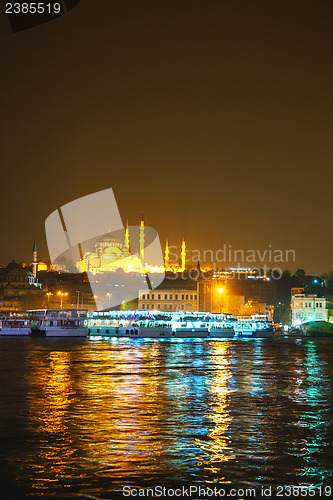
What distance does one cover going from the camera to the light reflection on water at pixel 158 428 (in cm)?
973

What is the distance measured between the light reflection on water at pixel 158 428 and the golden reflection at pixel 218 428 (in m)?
0.02

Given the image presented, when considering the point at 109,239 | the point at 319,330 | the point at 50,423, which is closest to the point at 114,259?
A: the point at 109,239

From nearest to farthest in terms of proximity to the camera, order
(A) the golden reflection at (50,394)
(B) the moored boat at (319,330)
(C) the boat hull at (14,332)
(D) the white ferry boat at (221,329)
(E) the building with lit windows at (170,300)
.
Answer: (A) the golden reflection at (50,394), (C) the boat hull at (14,332), (D) the white ferry boat at (221,329), (B) the moored boat at (319,330), (E) the building with lit windows at (170,300)

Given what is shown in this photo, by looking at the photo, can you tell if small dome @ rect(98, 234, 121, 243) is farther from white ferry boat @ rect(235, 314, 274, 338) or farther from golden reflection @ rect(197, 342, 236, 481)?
golden reflection @ rect(197, 342, 236, 481)

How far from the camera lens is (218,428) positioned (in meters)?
13.1

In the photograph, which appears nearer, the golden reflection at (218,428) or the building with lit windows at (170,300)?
the golden reflection at (218,428)

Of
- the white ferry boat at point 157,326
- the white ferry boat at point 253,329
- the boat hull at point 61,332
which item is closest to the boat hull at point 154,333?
the white ferry boat at point 157,326

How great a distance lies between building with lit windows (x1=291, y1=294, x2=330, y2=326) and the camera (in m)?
72.6

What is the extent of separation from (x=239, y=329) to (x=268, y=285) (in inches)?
1585

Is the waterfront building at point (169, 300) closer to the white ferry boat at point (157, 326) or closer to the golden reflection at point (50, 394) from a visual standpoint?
the white ferry boat at point (157, 326)

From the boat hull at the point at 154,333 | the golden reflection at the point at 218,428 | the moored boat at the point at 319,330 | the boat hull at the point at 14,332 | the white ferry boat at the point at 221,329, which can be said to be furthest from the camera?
the moored boat at the point at 319,330

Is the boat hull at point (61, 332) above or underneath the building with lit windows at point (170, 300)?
underneath

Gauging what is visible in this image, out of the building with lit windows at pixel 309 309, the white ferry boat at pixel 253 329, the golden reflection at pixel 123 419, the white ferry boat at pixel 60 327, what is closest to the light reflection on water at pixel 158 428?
the golden reflection at pixel 123 419

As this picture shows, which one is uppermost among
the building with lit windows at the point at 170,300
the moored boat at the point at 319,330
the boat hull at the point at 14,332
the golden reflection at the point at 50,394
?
Answer: the building with lit windows at the point at 170,300
